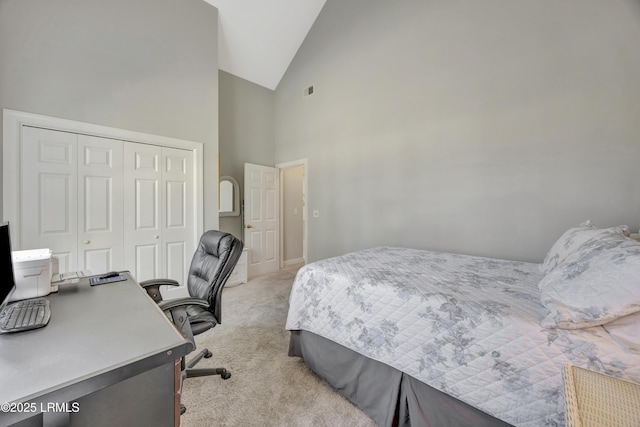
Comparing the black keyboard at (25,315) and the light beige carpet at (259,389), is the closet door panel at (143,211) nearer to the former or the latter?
the light beige carpet at (259,389)

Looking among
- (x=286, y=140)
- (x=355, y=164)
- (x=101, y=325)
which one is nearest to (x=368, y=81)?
(x=355, y=164)

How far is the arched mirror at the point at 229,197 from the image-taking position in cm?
394

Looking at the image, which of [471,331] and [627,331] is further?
[471,331]

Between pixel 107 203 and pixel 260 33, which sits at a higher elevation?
pixel 260 33

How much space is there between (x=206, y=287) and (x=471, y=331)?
5.07 ft

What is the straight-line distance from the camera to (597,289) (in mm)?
917

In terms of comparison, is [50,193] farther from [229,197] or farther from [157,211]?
[229,197]

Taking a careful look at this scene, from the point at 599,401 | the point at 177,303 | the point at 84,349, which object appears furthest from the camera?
the point at 177,303

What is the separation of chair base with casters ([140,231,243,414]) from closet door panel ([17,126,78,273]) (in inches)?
51.6

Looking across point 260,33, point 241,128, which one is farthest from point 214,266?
point 260,33

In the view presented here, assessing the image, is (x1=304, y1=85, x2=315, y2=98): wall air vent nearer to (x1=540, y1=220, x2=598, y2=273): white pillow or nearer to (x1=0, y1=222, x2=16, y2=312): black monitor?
(x1=540, y1=220, x2=598, y2=273): white pillow

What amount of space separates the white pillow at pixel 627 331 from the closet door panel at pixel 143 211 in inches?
142

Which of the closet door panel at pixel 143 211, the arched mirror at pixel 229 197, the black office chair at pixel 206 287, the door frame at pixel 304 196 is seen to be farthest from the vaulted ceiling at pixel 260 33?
the black office chair at pixel 206 287

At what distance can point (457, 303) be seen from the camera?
46.8 inches
